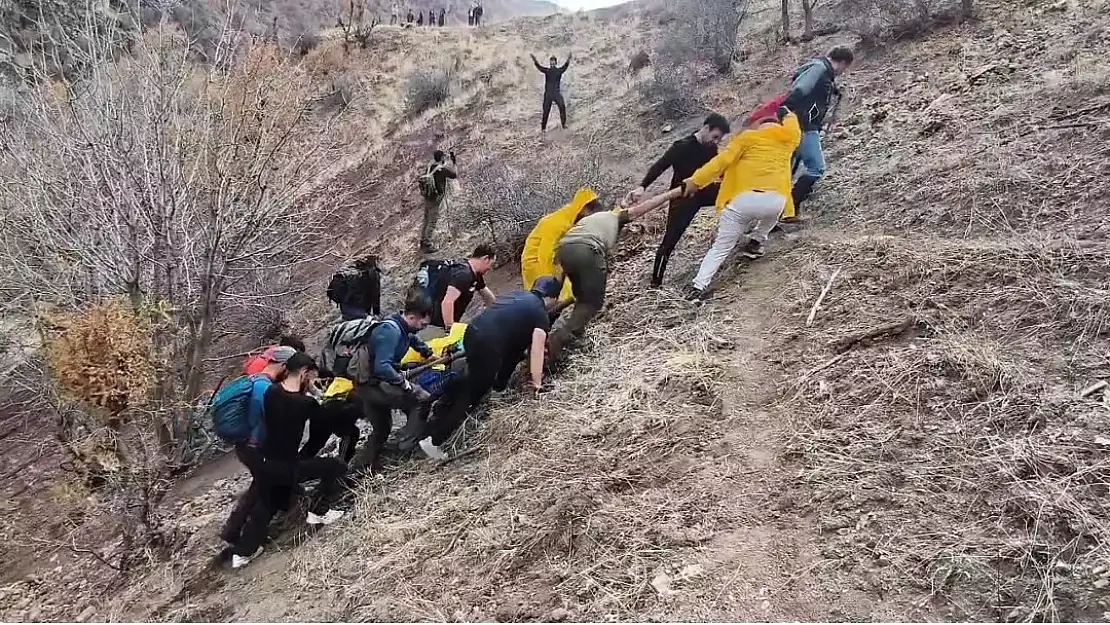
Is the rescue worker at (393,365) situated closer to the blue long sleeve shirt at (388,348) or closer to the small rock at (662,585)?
the blue long sleeve shirt at (388,348)

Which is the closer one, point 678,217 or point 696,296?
point 696,296

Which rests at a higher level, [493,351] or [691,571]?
[493,351]

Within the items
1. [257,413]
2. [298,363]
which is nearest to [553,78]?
[298,363]

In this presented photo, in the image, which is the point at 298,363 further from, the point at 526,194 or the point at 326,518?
the point at 526,194

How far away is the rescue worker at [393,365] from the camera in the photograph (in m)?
4.24

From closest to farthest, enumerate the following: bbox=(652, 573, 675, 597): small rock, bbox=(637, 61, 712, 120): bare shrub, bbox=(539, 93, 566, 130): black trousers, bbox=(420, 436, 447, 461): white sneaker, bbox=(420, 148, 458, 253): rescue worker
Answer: bbox=(652, 573, 675, 597): small rock, bbox=(420, 436, 447, 461): white sneaker, bbox=(420, 148, 458, 253): rescue worker, bbox=(637, 61, 712, 120): bare shrub, bbox=(539, 93, 566, 130): black trousers

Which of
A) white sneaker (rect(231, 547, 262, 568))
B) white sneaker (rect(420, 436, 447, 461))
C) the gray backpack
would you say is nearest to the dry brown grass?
white sneaker (rect(420, 436, 447, 461))

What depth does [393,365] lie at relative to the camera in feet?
14.0

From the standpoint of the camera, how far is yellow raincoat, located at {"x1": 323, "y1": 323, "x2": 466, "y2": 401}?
455 cm

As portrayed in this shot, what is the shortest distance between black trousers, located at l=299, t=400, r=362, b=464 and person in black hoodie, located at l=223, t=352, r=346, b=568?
168 mm

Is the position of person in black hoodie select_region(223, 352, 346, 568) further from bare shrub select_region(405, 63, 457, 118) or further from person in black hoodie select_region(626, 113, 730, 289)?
bare shrub select_region(405, 63, 457, 118)

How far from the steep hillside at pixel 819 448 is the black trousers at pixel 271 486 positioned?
0.57 ft

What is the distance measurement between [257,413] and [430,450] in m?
1.06

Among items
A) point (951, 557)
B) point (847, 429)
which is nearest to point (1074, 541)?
point (951, 557)
